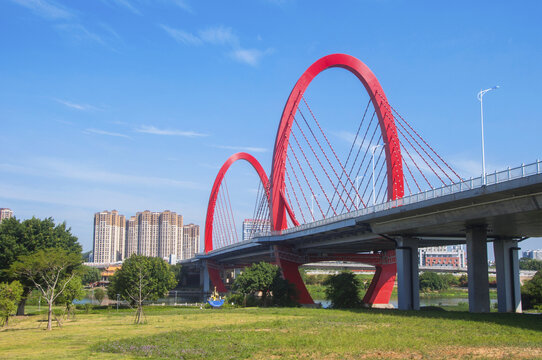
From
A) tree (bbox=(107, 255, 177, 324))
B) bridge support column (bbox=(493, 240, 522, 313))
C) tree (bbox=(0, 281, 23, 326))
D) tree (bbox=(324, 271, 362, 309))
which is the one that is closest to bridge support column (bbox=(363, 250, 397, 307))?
tree (bbox=(324, 271, 362, 309))

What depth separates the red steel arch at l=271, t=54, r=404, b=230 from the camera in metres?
57.2

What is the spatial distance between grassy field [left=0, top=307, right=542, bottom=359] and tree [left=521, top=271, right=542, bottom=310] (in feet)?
95.3

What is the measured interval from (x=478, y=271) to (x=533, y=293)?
988 inches

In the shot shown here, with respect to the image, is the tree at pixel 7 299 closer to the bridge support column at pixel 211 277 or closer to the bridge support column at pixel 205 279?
the bridge support column at pixel 211 277

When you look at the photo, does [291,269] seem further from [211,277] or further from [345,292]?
[211,277]

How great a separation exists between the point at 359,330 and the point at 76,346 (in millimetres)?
15066

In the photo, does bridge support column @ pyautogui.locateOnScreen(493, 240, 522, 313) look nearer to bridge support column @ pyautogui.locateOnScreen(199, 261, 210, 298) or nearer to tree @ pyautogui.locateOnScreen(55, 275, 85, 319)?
tree @ pyautogui.locateOnScreen(55, 275, 85, 319)

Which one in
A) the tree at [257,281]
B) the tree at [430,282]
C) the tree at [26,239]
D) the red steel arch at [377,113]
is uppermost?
the red steel arch at [377,113]

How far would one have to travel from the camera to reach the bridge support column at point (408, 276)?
5044cm

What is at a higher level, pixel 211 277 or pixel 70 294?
pixel 70 294

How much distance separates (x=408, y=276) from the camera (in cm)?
5078

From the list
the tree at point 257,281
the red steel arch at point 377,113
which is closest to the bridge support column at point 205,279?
the red steel arch at point 377,113

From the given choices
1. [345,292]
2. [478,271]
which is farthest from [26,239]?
[478,271]

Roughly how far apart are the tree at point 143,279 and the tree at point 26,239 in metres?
10.6
